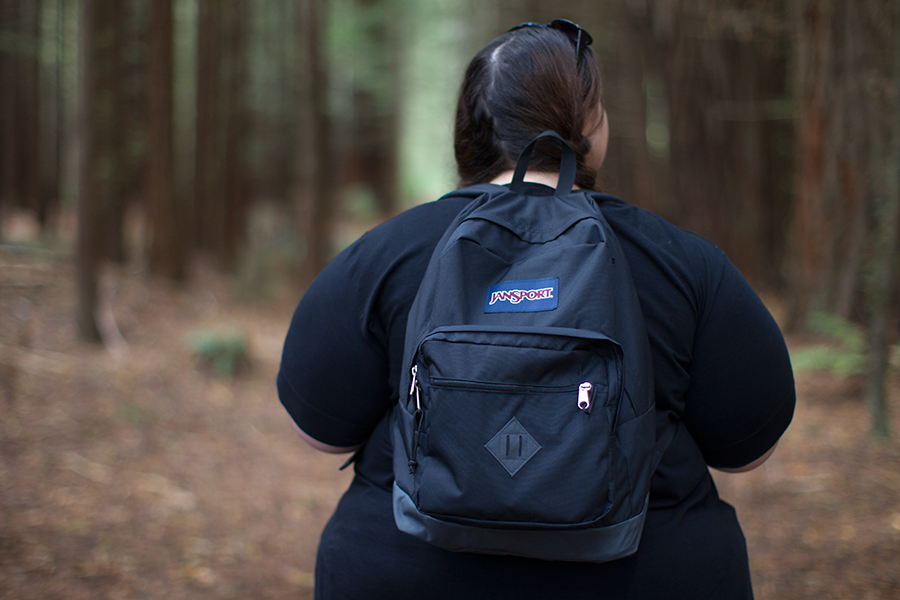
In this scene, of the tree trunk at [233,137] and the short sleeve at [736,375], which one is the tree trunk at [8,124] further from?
the short sleeve at [736,375]

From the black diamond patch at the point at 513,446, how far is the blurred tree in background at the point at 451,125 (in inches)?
37.3

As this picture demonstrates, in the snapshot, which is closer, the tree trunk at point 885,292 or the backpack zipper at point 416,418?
the backpack zipper at point 416,418

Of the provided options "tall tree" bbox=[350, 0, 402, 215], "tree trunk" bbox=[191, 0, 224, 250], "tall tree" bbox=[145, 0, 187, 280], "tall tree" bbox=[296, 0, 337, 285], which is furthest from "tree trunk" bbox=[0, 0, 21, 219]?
"tall tree" bbox=[350, 0, 402, 215]

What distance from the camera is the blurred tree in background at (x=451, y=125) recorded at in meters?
5.62

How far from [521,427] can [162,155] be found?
9274 mm

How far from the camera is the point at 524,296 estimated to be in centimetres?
125

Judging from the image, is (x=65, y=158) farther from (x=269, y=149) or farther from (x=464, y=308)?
(x=464, y=308)

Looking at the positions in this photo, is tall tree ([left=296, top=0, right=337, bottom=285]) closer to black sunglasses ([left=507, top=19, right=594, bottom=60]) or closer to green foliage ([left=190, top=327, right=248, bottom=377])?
green foliage ([left=190, top=327, right=248, bottom=377])

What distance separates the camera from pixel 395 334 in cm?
147

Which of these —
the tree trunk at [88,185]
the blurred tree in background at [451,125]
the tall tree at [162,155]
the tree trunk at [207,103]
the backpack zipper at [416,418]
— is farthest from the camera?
the tree trunk at [207,103]

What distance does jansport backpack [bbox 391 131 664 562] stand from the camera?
1.16 meters

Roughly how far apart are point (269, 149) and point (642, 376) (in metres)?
19.8

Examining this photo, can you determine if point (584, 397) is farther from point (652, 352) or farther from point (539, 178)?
A: point (539, 178)

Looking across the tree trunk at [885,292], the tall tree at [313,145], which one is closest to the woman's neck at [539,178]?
the tree trunk at [885,292]
